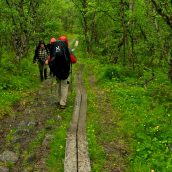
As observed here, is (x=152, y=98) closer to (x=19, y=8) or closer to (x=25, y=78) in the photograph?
(x=25, y=78)

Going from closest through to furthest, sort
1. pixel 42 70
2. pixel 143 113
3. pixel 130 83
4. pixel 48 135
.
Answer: pixel 48 135 → pixel 143 113 → pixel 130 83 → pixel 42 70

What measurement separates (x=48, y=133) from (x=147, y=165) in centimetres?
322

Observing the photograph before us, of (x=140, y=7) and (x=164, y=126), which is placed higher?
(x=140, y=7)

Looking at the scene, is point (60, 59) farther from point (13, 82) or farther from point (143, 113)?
point (13, 82)

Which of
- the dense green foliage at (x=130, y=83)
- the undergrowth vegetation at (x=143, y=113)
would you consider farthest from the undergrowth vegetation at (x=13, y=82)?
the undergrowth vegetation at (x=143, y=113)

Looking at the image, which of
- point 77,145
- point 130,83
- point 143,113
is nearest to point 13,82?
point 130,83

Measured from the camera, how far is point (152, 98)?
1434cm

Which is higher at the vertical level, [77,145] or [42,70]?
[42,70]

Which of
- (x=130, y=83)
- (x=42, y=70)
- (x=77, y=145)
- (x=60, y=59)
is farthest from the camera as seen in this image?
(x=42, y=70)

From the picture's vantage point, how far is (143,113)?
1227 centimetres

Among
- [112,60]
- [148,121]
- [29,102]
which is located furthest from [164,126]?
[112,60]

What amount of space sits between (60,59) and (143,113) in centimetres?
345

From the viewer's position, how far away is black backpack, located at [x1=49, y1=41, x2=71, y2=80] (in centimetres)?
1187

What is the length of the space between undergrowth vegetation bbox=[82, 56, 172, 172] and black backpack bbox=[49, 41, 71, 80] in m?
2.41
